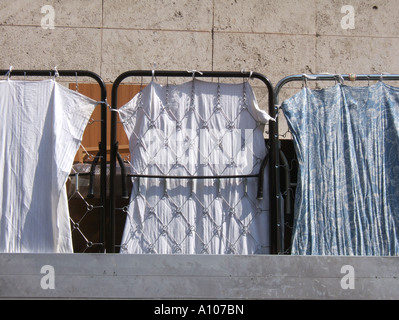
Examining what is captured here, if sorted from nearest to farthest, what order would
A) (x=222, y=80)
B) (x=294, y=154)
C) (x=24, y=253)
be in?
1. (x=24, y=253)
2. (x=294, y=154)
3. (x=222, y=80)

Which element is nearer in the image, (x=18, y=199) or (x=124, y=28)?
(x=18, y=199)

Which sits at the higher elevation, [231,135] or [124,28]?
[124,28]

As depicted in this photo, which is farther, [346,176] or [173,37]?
[173,37]

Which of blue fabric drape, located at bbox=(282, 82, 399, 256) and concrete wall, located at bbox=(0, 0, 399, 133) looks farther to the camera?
concrete wall, located at bbox=(0, 0, 399, 133)

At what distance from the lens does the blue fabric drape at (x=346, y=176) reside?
3.70 metres

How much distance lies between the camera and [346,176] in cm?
375

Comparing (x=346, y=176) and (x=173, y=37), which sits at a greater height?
(x=173, y=37)

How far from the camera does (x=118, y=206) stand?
4.18 metres

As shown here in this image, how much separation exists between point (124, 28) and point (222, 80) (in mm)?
962

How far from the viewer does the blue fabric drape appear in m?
3.70

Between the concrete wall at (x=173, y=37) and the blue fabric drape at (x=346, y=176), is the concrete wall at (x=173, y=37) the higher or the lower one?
the higher one

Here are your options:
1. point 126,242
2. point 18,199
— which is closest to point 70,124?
point 18,199

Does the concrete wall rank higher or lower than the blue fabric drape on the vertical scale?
higher
